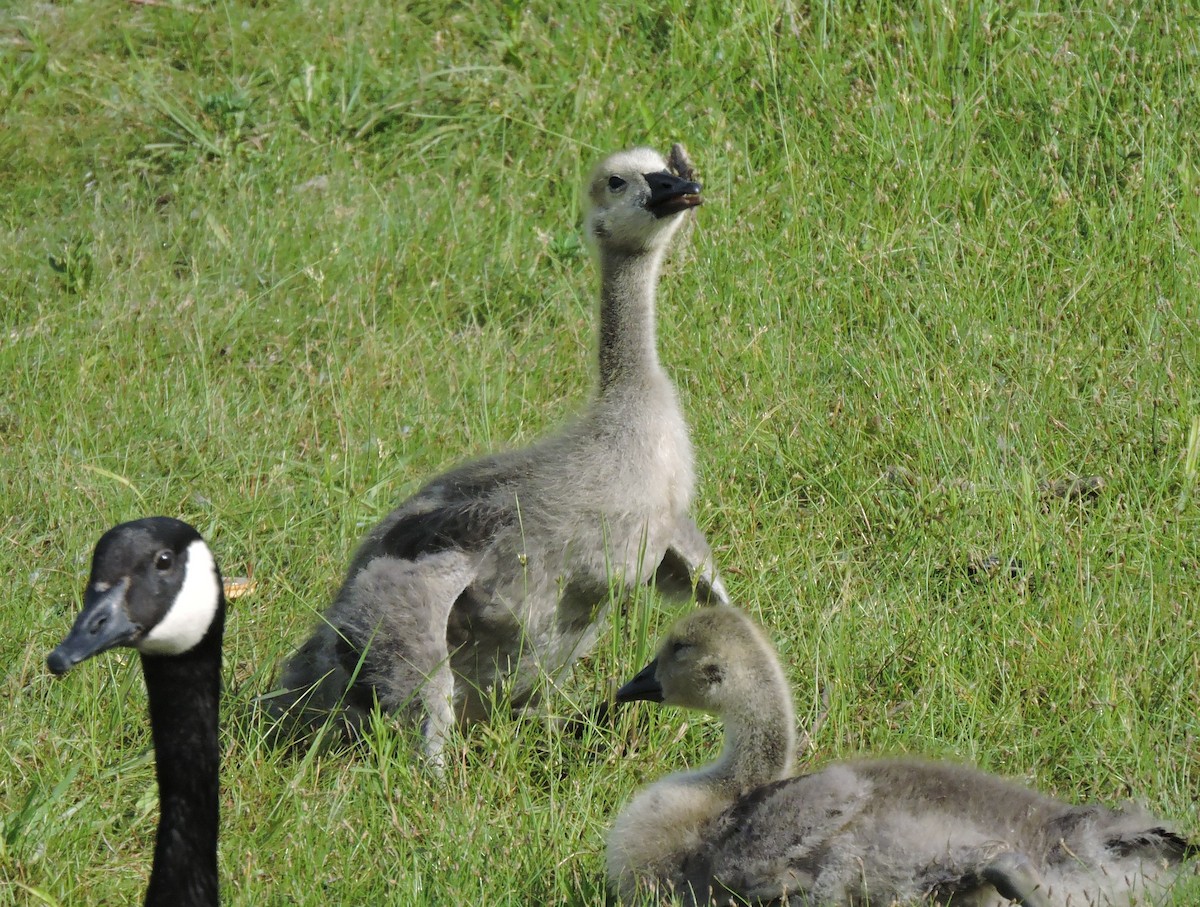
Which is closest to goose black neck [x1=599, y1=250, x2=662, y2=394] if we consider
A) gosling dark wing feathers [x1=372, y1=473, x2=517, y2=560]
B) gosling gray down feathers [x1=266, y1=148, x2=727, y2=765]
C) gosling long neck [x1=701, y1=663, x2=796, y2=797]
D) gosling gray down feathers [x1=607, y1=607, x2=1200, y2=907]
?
gosling gray down feathers [x1=266, y1=148, x2=727, y2=765]

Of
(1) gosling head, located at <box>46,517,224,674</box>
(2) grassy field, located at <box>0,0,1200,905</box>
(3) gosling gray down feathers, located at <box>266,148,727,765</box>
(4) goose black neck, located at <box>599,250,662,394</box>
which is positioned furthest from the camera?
(4) goose black neck, located at <box>599,250,662,394</box>

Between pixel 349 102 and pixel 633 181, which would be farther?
pixel 349 102

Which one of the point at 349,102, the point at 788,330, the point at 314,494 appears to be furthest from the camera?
the point at 349,102

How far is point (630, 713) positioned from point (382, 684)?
726mm

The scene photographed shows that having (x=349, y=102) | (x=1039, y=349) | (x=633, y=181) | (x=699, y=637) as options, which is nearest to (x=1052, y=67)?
(x=1039, y=349)

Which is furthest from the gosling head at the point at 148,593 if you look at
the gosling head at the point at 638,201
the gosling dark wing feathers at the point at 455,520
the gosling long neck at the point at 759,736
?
the gosling head at the point at 638,201

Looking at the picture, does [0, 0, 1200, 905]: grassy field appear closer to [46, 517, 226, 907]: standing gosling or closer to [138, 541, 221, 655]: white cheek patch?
[46, 517, 226, 907]: standing gosling

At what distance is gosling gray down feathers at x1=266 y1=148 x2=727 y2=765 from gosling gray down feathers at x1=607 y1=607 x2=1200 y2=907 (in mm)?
843

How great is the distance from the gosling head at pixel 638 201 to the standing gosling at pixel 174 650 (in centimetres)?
221

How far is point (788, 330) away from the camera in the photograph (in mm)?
6641

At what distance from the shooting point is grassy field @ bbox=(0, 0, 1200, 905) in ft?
15.0

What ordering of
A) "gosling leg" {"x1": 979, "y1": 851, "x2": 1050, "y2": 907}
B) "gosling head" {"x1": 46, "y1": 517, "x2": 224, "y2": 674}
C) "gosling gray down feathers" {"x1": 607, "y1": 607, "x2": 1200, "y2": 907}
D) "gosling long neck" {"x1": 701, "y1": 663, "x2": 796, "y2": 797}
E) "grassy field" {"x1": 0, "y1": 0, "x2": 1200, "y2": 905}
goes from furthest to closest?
"grassy field" {"x1": 0, "y1": 0, "x2": 1200, "y2": 905} → "gosling long neck" {"x1": 701, "y1": 663, "x2": 796, "y2": 797} → "gosling gray down feathers" {"x1": 607, "y1": 607, "x2": 1200, "y2": 907} → "gosling leg" {"x1": 979, "y1": 851, "x2": 1050, "y2": 907} → "gosling head" {"x1": 46, "y1": 517, "x2": 224, "y2": 674}

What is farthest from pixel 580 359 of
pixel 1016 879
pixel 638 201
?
pixel 1016 879

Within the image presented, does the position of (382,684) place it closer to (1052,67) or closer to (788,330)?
(788,330)
